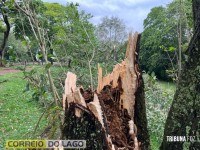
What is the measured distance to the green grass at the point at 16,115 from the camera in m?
6.16

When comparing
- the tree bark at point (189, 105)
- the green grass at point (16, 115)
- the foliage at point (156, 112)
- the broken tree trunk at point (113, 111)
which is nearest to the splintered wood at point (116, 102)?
the broken tree trunk at point (113, 111)

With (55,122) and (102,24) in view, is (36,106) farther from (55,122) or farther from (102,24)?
(55,122)

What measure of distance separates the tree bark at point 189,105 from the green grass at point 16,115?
3436mm

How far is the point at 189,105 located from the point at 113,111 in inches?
17.6

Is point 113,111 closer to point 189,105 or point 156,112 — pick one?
point 189,105

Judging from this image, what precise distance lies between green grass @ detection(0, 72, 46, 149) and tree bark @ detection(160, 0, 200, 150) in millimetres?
3436

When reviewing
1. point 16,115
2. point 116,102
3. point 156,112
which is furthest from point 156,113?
point 16,115

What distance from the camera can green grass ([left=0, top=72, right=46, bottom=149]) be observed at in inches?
242

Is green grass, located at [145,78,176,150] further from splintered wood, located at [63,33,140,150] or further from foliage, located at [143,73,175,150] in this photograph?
splintered wood, located at [63,33,140,150]

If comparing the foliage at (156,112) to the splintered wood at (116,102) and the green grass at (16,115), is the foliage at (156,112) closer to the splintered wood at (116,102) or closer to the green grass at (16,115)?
the green grass at (16,115)

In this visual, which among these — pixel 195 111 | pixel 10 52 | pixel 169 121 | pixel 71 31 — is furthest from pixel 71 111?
pixel 71 31

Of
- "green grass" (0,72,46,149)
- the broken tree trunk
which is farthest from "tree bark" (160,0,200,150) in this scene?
"green grass" (0,72,46,149)

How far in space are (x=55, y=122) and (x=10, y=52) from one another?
80cm

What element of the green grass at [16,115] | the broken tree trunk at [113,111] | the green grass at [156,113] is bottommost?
the green grass at [16,115]
